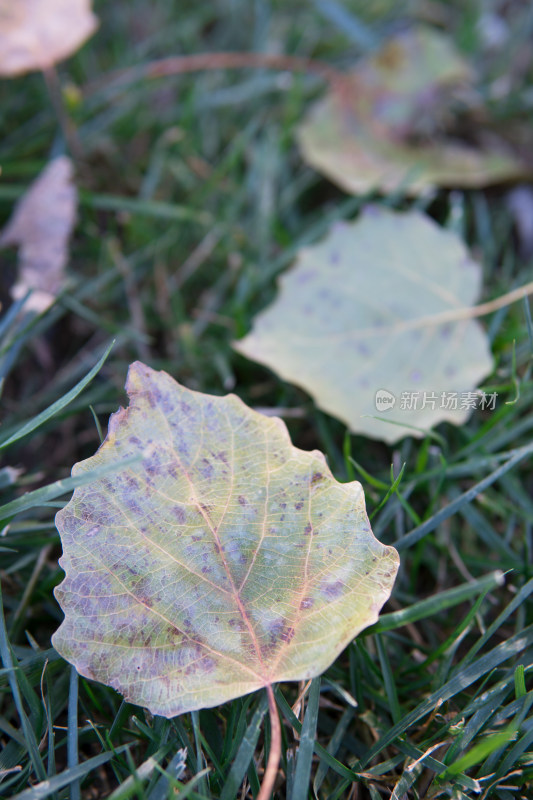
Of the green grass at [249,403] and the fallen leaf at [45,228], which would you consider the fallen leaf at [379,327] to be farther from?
the fallen leaf at [45,228]

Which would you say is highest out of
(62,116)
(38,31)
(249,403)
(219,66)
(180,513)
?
Result: (38,31)

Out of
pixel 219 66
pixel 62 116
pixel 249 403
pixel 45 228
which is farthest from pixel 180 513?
pixel 219 66

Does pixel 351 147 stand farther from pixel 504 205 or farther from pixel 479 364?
pixel 479 364

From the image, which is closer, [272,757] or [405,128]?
[272,757]

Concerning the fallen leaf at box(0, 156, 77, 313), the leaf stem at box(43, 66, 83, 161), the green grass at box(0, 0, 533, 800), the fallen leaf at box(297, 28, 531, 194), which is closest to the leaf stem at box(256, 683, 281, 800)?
the green grass at box(0, 0, 533, 800)

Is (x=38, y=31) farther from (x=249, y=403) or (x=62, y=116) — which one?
(x=249, y=403)

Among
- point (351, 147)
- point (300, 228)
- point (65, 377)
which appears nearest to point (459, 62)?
point (351, 147)
